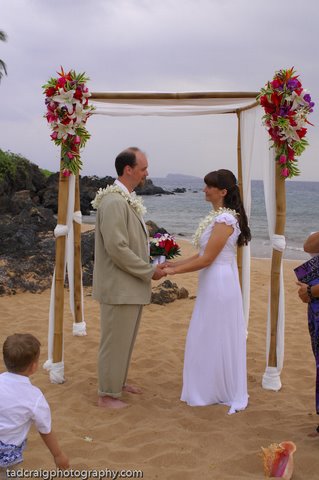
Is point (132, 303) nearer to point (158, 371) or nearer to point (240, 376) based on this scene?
point (240, 376)

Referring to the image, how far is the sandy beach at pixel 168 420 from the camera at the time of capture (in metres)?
3.59

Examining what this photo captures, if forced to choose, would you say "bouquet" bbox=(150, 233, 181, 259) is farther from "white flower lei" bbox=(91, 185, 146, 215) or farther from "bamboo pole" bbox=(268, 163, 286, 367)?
"bamboo pole" bbox=(268, 163, 286, 367)

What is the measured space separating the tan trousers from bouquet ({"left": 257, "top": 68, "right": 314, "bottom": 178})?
76.6 inches

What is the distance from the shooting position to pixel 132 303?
4.53 meters

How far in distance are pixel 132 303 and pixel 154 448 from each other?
119cm

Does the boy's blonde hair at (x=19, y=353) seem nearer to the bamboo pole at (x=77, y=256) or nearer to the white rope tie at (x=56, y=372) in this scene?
the white rope tie at (x=56, y=372)

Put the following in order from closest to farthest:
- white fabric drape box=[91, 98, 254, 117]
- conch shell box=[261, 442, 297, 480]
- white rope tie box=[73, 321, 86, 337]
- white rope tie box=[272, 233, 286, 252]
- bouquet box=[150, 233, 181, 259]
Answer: conch shell box=[261, 442, 297, 480]
bouquet box=[150, 233, 181, 259]
white rope tie box=[272, 233, 286, 252]
white fabric drape box=[91, 98, 254, 117]
white rope tie box=[73, 321, 86, 337]

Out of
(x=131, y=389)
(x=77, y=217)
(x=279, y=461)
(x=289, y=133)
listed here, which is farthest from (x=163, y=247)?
(x=279, y=461)

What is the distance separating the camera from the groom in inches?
175

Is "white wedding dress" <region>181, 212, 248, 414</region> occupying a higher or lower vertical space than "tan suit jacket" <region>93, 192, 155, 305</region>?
lower

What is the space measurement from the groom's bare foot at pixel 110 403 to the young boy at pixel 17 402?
6.40 ft

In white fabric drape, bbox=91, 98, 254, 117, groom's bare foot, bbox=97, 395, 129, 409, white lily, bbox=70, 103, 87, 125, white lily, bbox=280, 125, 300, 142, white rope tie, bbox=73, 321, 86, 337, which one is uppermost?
white fabric drape, bbox=91, 98, 254, 117

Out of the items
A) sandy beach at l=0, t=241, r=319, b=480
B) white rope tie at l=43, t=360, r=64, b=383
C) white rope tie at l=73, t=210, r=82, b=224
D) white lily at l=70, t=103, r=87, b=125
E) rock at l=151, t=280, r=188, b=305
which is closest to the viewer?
sandy beach at l=0, t=241, r=319, b=480

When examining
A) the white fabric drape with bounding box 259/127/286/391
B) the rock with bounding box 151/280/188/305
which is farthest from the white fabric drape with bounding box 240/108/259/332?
the rock with bounding box 151/280/188/305
